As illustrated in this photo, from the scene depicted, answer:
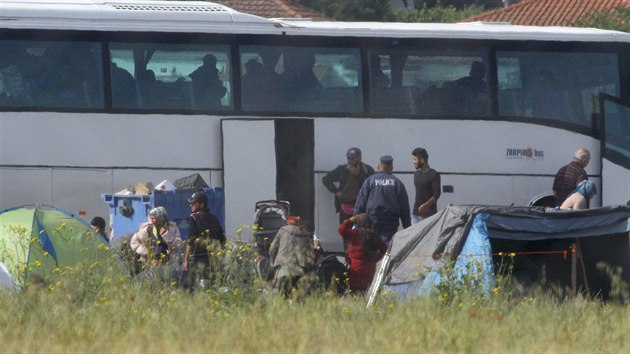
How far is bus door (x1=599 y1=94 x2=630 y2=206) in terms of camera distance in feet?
68.1

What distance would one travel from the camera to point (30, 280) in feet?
41.6

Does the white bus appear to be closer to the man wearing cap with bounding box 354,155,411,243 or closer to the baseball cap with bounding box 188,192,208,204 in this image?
the man wearing cap with bounding box 354,155,411,243

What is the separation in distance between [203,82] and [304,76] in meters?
1.44

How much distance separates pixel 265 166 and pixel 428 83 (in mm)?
2670

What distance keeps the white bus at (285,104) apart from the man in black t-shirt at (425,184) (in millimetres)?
635

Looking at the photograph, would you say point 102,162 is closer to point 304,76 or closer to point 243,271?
point 304,76

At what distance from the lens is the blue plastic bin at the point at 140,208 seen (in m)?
18.6

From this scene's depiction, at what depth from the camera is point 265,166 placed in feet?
64.8

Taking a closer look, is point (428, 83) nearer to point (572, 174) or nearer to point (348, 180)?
point (348, 180)

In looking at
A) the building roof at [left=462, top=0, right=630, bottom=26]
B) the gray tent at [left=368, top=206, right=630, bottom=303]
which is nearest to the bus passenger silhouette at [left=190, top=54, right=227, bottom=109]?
the gray tent at [left=368, top=206, right=630, bottom=303]

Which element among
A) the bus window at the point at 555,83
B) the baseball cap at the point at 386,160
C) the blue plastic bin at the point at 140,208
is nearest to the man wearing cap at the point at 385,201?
the baseball cap at the point at 386,160

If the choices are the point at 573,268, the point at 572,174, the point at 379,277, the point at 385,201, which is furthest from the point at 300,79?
the point at 573,268

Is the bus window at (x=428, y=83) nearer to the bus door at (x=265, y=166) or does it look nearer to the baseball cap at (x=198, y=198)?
the bus door at (x=265, y=166)

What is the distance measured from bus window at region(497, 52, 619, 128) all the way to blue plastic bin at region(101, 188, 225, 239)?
15.8 ft
